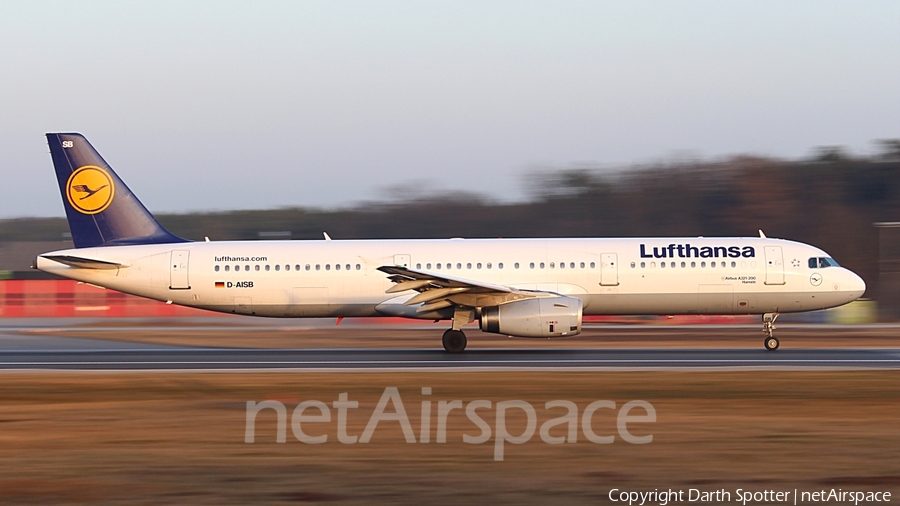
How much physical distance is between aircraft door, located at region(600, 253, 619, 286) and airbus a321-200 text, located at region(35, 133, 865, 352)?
1.0 inches

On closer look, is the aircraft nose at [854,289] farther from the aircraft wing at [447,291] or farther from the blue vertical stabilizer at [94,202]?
the blue vertical stabilizer at [94,202]

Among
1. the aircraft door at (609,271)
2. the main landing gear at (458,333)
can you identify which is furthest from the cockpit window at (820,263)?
the main landing gear at (458,333)

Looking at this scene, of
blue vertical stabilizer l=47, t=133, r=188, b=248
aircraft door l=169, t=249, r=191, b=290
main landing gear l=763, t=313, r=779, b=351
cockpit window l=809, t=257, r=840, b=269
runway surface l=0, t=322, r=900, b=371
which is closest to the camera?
runway surface l=0, t=322, r=900, b=371

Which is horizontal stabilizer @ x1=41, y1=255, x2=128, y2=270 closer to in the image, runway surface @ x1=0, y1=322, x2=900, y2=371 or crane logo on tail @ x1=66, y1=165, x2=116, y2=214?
crane logo on tail @ x1=66, y1=165, x2=116, y2=214

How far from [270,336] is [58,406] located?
15.7 metres

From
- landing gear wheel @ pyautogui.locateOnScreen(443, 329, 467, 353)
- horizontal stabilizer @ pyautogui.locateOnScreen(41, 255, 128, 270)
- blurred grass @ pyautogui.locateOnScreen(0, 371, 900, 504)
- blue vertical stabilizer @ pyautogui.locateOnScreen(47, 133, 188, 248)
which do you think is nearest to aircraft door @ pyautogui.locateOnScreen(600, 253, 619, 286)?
landing gear wheel @ pyautogui.locateOnScreen(443, 329, 467, 353)

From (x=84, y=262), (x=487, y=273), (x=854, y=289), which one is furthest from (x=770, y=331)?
(x=84, y=262)

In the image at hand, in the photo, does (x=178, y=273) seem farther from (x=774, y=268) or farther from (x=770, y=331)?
(x=774, y=268)

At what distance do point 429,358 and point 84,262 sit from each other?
32.5ft

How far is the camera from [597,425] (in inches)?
456

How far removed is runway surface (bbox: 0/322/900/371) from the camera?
19.5 metres

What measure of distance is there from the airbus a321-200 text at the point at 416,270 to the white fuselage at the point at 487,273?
3 cm

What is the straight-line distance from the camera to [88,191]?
84.1 feet

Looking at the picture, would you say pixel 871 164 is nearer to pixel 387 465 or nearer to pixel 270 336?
pixel 270 336
